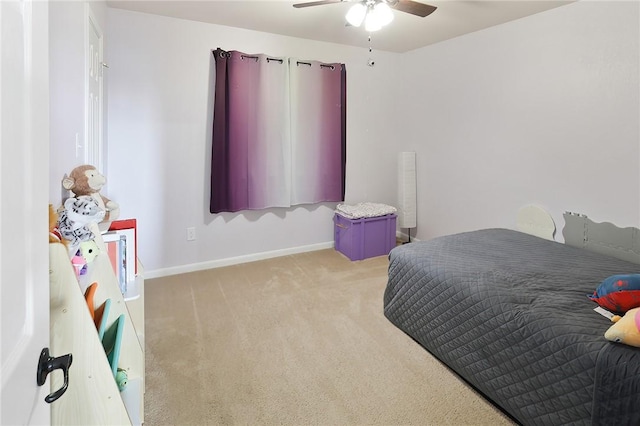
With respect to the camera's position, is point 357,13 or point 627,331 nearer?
point 627,331

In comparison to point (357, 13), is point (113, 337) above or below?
below

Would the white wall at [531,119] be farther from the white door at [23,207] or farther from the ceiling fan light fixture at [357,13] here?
the white door at [23,207]

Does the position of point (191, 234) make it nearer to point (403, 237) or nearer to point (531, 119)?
point (403, 237)

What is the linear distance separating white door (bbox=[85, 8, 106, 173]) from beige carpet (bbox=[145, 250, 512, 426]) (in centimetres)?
119

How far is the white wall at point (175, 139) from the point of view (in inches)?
119

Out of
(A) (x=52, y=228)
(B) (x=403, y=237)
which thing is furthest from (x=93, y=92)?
(B) (x=403, y=237)

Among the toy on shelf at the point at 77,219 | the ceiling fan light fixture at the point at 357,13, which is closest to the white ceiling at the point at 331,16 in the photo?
the ceiling fan light fixture at the point at 357,13

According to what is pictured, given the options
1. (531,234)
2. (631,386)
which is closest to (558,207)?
(531,234)

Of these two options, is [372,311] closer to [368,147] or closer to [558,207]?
[558,207]

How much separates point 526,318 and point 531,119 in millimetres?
2061

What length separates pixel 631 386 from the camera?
4.13 feet

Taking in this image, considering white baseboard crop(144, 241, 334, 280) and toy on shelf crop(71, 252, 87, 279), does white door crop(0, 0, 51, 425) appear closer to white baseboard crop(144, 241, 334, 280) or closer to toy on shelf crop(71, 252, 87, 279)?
toy on shelf crop(71, 252, 87, 279)

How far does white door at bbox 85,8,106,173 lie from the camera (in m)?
2.10

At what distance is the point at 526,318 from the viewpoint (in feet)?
5.30
